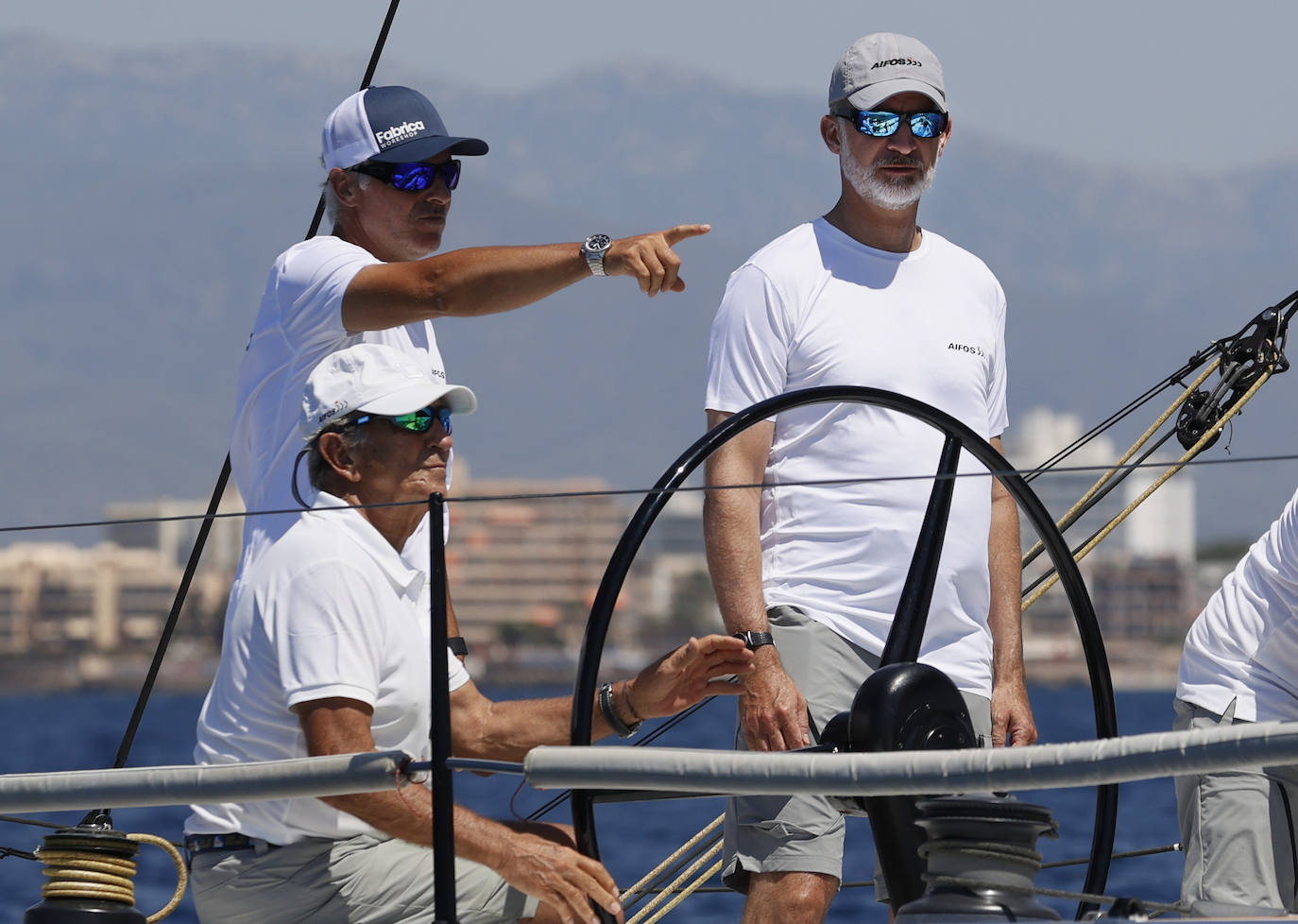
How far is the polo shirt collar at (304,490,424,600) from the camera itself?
2.94 m

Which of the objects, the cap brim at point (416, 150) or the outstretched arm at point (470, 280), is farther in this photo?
the cap brim at point (416, 150)

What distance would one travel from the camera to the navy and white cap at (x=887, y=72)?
11.8ft

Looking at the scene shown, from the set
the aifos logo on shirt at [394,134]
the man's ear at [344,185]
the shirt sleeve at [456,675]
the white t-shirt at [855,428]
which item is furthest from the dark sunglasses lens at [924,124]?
the shirt sleeve at [456,675]

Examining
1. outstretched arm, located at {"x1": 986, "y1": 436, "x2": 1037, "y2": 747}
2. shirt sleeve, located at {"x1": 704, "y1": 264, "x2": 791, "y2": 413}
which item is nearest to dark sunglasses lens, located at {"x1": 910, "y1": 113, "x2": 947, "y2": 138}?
shirt sleeve, located at {"x1": 704, "y1": 264, "x2": 791, "y2": 413}

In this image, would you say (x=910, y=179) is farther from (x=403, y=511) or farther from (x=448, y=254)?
(x=403, y=511)

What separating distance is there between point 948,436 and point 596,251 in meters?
0.56

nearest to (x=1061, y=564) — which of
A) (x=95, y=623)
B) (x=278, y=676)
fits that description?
(x=278, y=676)

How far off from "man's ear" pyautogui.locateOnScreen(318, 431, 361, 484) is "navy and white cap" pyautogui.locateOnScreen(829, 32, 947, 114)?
1131mm

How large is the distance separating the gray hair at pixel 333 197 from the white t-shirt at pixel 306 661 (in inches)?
31.8

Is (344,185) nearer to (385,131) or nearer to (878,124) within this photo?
(385,131)

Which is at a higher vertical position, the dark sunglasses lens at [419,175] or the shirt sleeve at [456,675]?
the dark sunglasses lens at [419,175]

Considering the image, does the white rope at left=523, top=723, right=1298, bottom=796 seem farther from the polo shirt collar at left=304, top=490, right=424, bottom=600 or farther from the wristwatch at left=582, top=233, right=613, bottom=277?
the wristwatch at left=582, top=233, right=613, bottom=277

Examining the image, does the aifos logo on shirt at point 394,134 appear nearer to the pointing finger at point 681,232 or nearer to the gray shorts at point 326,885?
the pointing finger at point 681,232

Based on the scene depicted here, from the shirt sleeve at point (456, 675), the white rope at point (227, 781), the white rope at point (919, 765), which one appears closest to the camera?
the white rope at point (919, 765)
